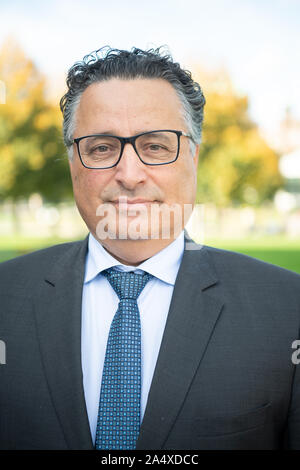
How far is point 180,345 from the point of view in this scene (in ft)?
6.91

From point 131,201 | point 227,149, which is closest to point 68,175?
point 227,149

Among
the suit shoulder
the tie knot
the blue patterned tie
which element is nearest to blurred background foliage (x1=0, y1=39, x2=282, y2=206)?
the suit shoulder

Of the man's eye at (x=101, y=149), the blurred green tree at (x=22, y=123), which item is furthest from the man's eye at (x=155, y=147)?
the blurred green tree at (x=22, y=123)

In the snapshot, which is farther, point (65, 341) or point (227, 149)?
point (227, 149)

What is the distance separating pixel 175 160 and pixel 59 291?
33.1 inches

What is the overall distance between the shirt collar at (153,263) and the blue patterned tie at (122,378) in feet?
0.30

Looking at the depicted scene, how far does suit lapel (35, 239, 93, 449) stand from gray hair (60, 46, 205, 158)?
0.63 meters

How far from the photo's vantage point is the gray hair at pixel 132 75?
7.30ft

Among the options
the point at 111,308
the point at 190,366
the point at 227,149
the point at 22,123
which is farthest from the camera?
the point at 227,149

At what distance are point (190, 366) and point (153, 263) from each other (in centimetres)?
52

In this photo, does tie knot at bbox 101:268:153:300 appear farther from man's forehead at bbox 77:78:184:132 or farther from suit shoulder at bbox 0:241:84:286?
man's forehead at bbox 77:78:184:132

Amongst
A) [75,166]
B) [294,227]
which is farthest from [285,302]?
[294,227]

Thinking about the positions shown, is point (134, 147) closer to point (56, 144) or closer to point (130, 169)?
point (130, 169)

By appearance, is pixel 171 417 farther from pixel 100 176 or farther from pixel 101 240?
pixel 100 176
